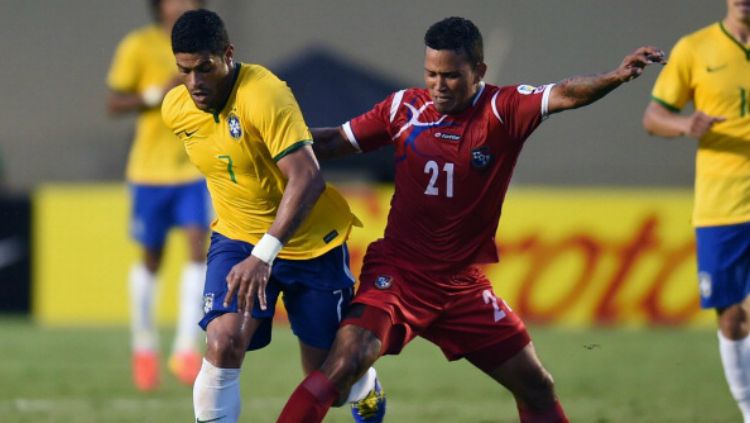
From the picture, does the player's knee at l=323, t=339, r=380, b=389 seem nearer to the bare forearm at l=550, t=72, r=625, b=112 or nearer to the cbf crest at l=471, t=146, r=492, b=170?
the cbf crest at l=471, t=146, r=492, b=170

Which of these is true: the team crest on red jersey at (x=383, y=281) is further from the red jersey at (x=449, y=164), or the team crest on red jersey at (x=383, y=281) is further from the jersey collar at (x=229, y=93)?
the jersey collar at (x=229, y=93)

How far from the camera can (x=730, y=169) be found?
7.07 metres

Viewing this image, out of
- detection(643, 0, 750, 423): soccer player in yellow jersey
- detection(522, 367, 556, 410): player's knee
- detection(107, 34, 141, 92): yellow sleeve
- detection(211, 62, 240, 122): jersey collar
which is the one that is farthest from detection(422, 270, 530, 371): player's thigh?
detection(107, 34, 141, 92): yellow sleeve

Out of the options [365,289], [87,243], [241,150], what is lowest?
[87,243]

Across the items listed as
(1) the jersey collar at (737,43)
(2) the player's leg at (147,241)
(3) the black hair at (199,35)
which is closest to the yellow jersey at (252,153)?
(3) the black hair at (199,35)

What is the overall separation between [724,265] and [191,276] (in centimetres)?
408

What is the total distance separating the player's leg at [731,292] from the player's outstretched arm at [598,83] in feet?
5.46

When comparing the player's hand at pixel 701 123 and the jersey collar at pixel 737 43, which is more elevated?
the jersey collar at pixel 737 43

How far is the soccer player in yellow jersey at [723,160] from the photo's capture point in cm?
693

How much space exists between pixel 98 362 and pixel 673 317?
5.63 m

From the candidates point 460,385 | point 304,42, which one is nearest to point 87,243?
point 460,385

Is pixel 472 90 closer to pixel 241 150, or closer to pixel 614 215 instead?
pixel 241 150

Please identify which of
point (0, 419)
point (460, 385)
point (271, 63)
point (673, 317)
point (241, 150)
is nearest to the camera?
point (241, 150)

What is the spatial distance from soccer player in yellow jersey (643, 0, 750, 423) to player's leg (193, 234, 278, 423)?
2.38 meters
